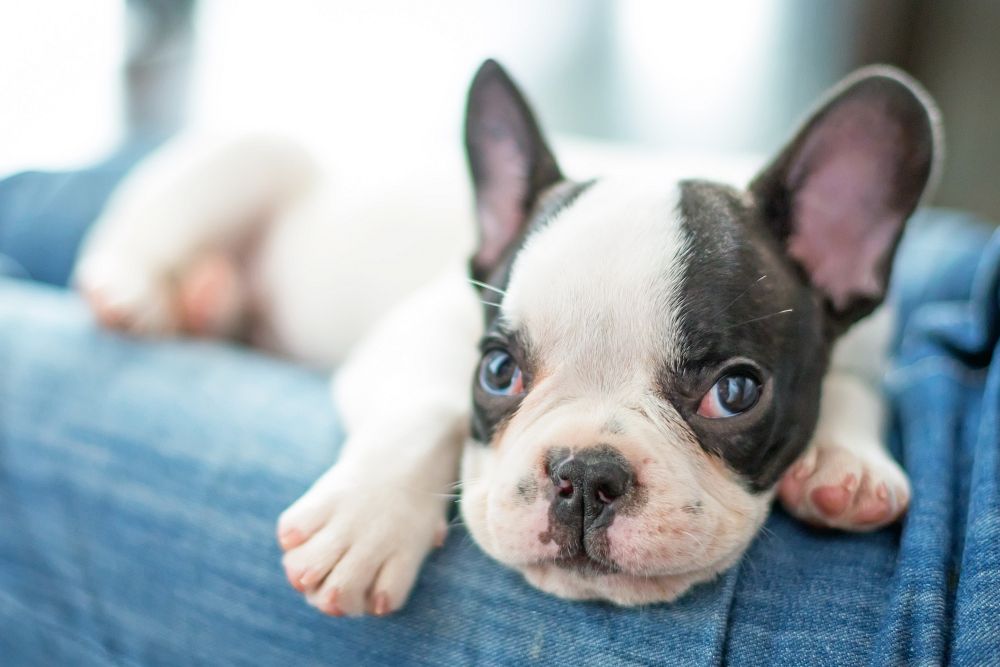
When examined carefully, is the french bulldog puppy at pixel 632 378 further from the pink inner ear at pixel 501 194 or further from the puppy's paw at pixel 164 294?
the puppy's paw at pixel 164 294

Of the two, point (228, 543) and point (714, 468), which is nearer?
point (714, 468)

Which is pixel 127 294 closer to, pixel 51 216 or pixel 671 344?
pixel 51 216

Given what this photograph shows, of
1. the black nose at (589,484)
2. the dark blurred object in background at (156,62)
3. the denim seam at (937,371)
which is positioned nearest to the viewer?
the black nose at (589,484)

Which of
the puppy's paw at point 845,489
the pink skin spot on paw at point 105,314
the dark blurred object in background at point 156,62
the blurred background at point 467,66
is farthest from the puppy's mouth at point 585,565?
the dark blurred object in background at point 156,62

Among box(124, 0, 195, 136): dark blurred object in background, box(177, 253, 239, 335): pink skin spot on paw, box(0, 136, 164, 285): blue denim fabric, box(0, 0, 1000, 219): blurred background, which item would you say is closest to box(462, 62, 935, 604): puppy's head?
box(177, 253, 239, 335): pink skin spot on paw

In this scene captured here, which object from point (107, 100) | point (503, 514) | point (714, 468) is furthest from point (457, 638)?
point (107, 100)

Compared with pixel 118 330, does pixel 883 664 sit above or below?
above

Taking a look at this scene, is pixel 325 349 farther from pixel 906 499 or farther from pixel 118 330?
pixel 906 499

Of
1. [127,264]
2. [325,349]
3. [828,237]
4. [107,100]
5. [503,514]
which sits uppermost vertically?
[828,237]
